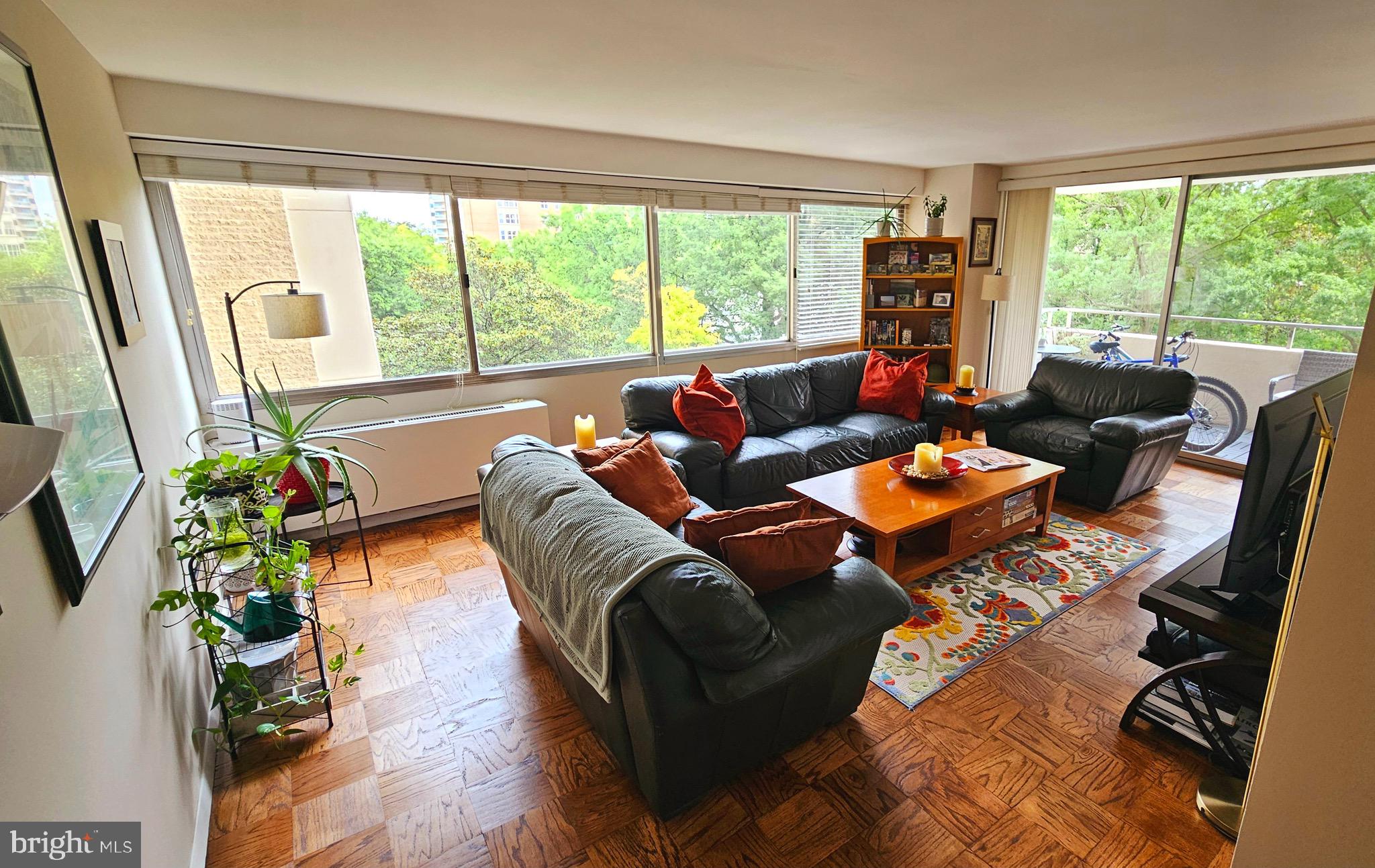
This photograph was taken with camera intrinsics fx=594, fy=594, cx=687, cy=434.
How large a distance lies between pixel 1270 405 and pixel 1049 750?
1.20 metres

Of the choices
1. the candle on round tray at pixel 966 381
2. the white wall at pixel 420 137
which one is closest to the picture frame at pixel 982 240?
the candle on round tray at pixel 966 381

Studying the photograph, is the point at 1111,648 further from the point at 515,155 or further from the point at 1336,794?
the point at 515,155

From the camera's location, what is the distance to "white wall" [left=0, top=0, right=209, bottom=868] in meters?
0.90

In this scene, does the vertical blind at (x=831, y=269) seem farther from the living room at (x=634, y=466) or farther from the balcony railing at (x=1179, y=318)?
the balcony railing at (x=1179, y=318)

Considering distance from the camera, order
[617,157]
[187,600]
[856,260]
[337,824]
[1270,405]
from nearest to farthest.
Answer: [1270,405] → [187,600] → [337,824] → [617,157] → [856,260]

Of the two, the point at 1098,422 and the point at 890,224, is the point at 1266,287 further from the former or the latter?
the point at 890,224

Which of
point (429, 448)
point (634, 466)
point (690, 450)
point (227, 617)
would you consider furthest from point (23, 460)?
point (429, 448)

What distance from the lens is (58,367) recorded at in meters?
1.19

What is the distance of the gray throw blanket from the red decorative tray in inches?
69.6

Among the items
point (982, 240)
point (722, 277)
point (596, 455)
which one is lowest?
point (596, 455)

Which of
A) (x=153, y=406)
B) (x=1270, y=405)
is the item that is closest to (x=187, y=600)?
(x=153, y=406)

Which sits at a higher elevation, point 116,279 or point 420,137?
point 420,137

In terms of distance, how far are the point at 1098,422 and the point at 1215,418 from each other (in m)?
1.91

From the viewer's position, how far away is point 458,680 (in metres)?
2.29
